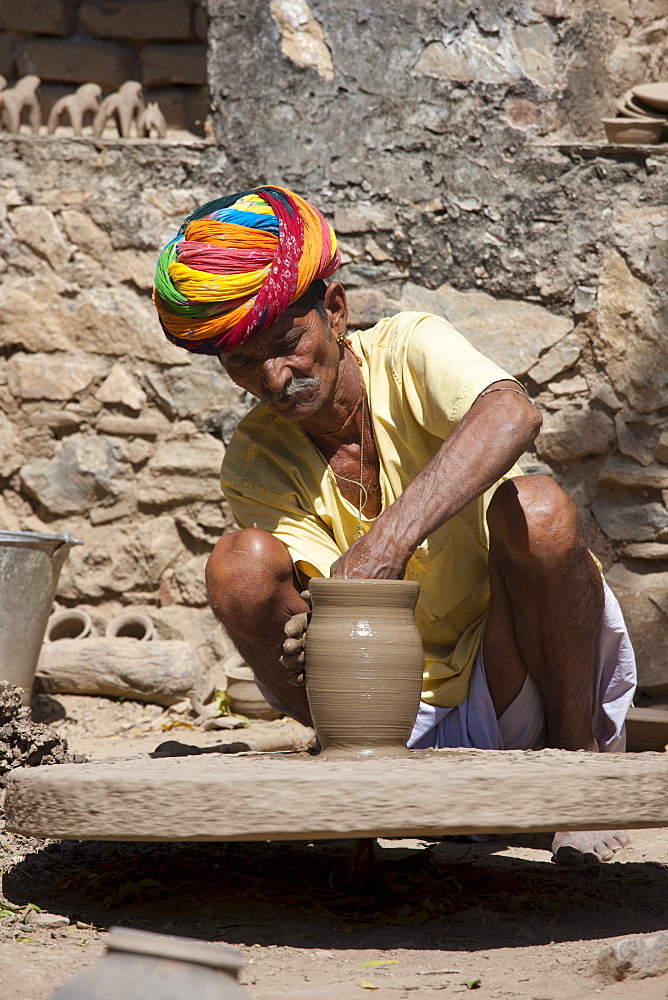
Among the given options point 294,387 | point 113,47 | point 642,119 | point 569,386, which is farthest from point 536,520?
point 113,47

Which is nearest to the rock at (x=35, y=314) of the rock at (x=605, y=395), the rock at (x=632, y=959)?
the rock at (x=605, y=395)

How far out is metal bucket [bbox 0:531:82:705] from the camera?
3428 millimetres

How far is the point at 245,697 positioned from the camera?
372cm

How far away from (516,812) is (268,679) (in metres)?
1.09

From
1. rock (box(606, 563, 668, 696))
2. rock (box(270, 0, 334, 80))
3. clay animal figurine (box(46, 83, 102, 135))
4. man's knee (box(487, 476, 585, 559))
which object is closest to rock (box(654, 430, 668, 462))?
rock (box(606, 563, 668, 696))

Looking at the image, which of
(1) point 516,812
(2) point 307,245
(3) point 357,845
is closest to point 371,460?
(2) point 307,245

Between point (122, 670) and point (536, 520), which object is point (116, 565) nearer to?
point (122, 670)

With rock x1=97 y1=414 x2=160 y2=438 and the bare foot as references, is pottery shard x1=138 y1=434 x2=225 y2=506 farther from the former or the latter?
the bare foot

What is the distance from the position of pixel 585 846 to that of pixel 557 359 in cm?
221

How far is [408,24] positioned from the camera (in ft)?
13.0

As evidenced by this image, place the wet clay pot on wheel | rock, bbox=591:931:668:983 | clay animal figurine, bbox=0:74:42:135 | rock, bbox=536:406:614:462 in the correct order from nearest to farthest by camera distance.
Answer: rock, bbox=591:931:668:983 < the wet clay pot on wheel < rock, bbox=536:406:614:462 < clay animal figurine, bbox=0:74:42:135

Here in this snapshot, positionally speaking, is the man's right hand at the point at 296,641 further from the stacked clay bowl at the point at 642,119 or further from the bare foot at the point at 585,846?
the stacked clay bowl at the point at 642,119

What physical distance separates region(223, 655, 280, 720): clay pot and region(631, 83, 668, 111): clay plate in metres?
2.77

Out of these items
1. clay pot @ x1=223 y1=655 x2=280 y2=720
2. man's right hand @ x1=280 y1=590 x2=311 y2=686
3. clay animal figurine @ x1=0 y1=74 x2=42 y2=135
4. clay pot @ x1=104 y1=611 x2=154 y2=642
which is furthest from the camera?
clay animal figurine @ x1=0 y1=74 x2=42 y2=135
